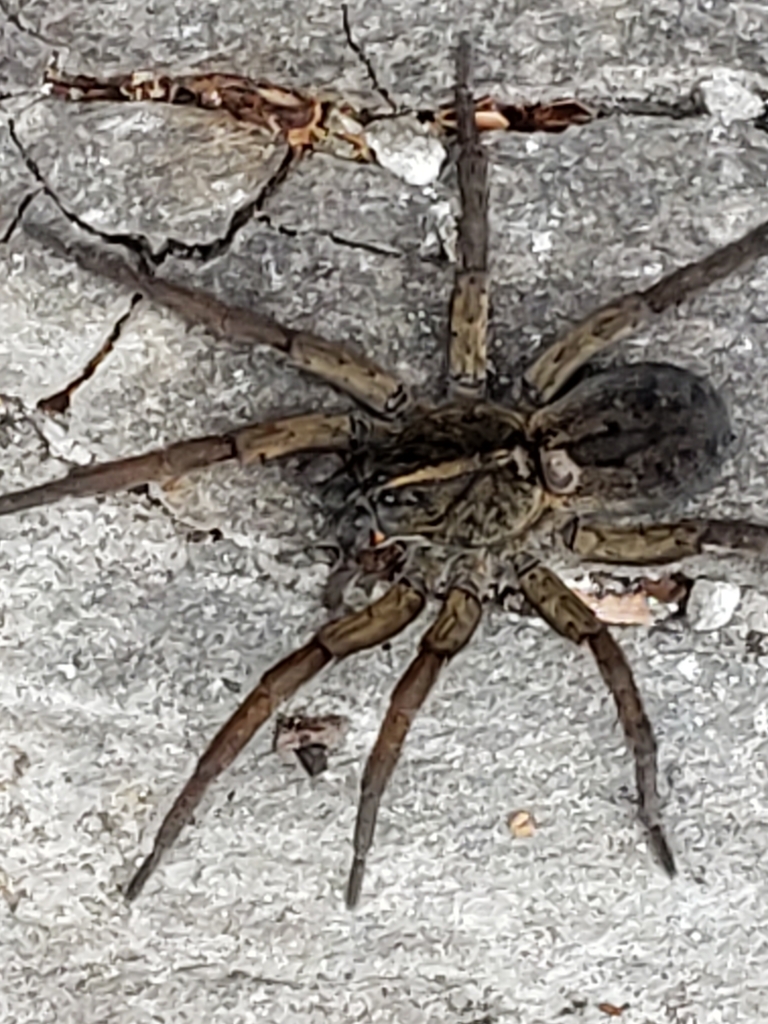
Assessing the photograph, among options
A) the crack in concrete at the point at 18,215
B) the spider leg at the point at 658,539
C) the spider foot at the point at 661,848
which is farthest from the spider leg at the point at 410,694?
the crack in concrete at the point at 18,215

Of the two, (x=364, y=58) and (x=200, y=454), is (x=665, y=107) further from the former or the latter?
(x=200, y=454)

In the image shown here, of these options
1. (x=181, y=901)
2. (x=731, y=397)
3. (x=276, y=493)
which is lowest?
(x=181, y=901)

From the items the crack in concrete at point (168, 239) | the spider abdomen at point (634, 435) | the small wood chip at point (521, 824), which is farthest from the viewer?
the small wood chip at point (521, 824)

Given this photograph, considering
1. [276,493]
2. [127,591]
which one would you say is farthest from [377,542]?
[127,591]

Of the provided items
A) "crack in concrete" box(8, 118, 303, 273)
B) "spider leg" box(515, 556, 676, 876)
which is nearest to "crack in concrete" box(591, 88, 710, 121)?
"crack in concrete" box(8, 118, 303, 273)

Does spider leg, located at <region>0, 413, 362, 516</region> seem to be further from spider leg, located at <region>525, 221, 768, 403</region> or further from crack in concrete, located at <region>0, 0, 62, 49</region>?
crack in concrete, located at <region>0, 0, 62, 49</region>

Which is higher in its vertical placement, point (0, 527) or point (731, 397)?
point (731, 397)

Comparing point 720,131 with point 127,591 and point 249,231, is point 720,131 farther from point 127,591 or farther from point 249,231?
point 127,591

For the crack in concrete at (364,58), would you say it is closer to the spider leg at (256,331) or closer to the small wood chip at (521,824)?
the spider leg at (256,331)
